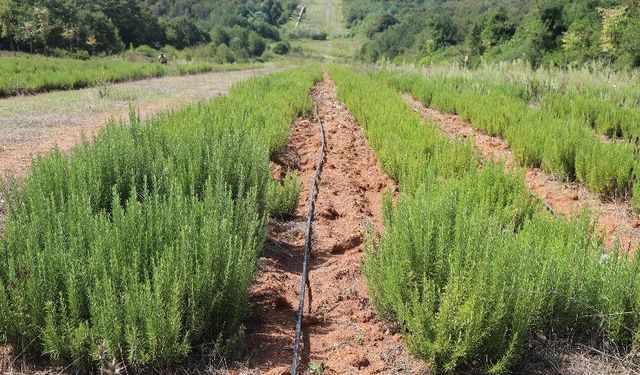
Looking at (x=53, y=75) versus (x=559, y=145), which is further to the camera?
(x=53, y=75)

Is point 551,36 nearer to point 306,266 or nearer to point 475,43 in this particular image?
point 475,43

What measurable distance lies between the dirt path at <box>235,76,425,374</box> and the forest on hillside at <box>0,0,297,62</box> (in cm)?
2860

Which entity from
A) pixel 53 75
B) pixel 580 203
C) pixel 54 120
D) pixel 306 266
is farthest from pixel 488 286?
pixel 53 75

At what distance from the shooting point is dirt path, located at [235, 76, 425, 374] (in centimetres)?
288

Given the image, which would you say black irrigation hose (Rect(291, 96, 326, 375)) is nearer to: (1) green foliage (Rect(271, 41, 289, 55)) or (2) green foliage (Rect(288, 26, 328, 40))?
(1) green foliage (Rect(271, 41, 289, 55))

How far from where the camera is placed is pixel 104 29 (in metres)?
52.9

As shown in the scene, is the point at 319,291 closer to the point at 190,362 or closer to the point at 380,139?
the point at 190,362

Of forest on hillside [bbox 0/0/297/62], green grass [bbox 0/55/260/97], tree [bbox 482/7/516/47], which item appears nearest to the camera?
green grass [bbox 0/55/260/97]

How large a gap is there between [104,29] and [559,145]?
2161 inches

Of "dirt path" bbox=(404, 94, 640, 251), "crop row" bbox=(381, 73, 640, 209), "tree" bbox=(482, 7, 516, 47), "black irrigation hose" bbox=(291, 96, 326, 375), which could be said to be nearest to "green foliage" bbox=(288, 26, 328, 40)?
"tree" bbox=(482, 7, 516, 47)

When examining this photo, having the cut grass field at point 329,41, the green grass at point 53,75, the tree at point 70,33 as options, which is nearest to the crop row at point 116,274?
the green grass at point 53,75

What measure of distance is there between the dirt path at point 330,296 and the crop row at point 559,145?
2.05m

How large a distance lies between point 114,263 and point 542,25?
132 ft

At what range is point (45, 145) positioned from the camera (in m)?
6.98
